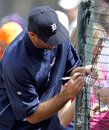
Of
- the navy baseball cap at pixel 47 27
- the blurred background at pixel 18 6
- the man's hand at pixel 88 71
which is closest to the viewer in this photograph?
the man's hand at pixel 88 71

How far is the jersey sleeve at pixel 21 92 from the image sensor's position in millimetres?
4672

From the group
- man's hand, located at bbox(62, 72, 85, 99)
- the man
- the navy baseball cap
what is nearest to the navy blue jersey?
the man

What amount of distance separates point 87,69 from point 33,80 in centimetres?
48

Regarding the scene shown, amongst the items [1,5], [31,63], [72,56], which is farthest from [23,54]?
[1,5]

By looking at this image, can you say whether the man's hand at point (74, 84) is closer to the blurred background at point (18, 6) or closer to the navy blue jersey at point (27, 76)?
the navy blue jersey at point (27, 76)

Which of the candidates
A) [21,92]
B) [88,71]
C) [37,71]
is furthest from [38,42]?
[88,71]

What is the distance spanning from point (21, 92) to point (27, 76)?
127 millimetres

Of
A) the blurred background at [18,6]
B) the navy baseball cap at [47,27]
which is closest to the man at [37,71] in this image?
the navy baseball cap at [47,27]

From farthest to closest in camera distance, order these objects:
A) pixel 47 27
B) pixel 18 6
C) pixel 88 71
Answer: pixel 18 6, pixel 47 27, pixel 88 71

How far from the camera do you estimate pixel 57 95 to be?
466 cm

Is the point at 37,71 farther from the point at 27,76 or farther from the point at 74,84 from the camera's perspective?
the point at 74,84

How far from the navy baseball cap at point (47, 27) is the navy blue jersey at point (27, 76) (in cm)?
11

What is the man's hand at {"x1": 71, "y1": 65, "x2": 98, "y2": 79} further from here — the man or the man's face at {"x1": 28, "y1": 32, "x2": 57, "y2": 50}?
the man's face at {"x1": 28, "y1": 32, "x2": 57, "y2": 50}

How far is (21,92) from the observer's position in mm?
4742
